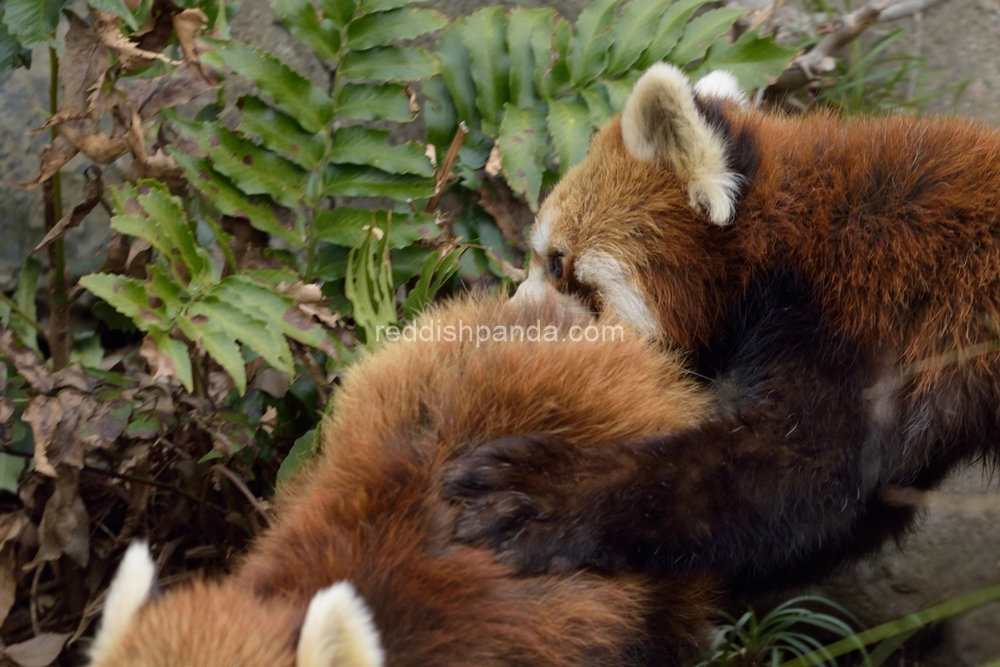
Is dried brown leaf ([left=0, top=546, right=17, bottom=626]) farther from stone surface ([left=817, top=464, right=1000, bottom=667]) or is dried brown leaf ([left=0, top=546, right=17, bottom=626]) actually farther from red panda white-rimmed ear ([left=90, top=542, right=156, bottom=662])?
stone surface ([left=817, top=464, right=1000, bottom=667])

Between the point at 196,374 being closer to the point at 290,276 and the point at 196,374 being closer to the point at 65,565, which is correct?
the point at 290,276

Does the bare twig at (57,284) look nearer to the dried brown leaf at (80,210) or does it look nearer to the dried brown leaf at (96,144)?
the dried brown leaf at (80,210)

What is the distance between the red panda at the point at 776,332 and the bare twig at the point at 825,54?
1546 mm

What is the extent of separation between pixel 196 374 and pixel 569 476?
1.57 m

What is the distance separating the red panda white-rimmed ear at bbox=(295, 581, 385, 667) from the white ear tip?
2.51 metres

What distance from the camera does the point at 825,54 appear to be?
470 cm

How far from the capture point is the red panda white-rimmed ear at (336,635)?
5.52 feet

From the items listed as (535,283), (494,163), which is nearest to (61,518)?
(535,283)

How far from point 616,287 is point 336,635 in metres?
1.80

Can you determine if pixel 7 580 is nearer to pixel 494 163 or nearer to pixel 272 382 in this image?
pixel 272 382

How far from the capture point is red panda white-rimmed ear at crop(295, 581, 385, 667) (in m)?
1.68

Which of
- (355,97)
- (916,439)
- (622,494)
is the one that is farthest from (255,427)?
(916,439)

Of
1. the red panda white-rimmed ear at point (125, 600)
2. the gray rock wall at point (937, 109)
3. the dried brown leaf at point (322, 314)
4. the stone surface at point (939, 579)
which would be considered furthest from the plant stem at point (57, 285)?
the stone surface at point (939, 579)

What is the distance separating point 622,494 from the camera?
7.76ft
